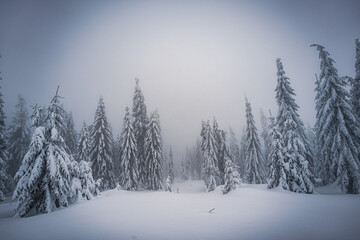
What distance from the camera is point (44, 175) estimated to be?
12.0 meters

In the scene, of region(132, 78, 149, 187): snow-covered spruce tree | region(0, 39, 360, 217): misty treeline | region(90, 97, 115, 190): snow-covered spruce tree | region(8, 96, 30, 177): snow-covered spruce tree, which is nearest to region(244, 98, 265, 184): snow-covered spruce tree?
region(0, 39, 360, 217): misty treeline

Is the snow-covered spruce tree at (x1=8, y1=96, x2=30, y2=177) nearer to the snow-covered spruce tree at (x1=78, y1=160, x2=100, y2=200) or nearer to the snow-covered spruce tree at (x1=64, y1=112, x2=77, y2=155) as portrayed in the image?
the snow-covered spruce tree at (x1=64, y1=112, x2=77, y2=155)

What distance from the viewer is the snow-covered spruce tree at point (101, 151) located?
2825cm

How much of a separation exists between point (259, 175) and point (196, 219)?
28528 millimetres

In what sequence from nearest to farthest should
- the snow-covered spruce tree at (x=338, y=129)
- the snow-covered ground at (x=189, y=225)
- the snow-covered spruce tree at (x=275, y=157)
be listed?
the snow-covered ground at (x=189, y=225) < the snow-covered spruce tree at (x=338, y=129) < the snow-covered spruce tree at (x=275, y=157)

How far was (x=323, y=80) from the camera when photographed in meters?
18.5

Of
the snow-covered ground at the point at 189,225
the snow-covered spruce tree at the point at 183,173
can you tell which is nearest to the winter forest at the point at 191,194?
the snow-covered ground at the point at 189,225

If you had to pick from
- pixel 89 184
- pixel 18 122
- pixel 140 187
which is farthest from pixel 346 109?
pixel 18 122

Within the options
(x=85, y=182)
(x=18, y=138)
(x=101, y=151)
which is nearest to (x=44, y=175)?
(x=85, y=182)

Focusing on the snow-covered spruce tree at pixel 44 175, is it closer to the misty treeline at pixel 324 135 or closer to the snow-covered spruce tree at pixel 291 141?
the misty treeline at pixel 324 135

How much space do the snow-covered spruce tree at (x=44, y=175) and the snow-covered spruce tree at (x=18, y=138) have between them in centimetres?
2552

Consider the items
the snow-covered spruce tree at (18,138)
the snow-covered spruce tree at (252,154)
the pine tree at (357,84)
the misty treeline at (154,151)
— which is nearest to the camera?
the misty treeline at (154,151)

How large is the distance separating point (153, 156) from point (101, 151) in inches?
340

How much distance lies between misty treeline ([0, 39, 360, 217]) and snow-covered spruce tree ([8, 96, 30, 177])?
145 mm
